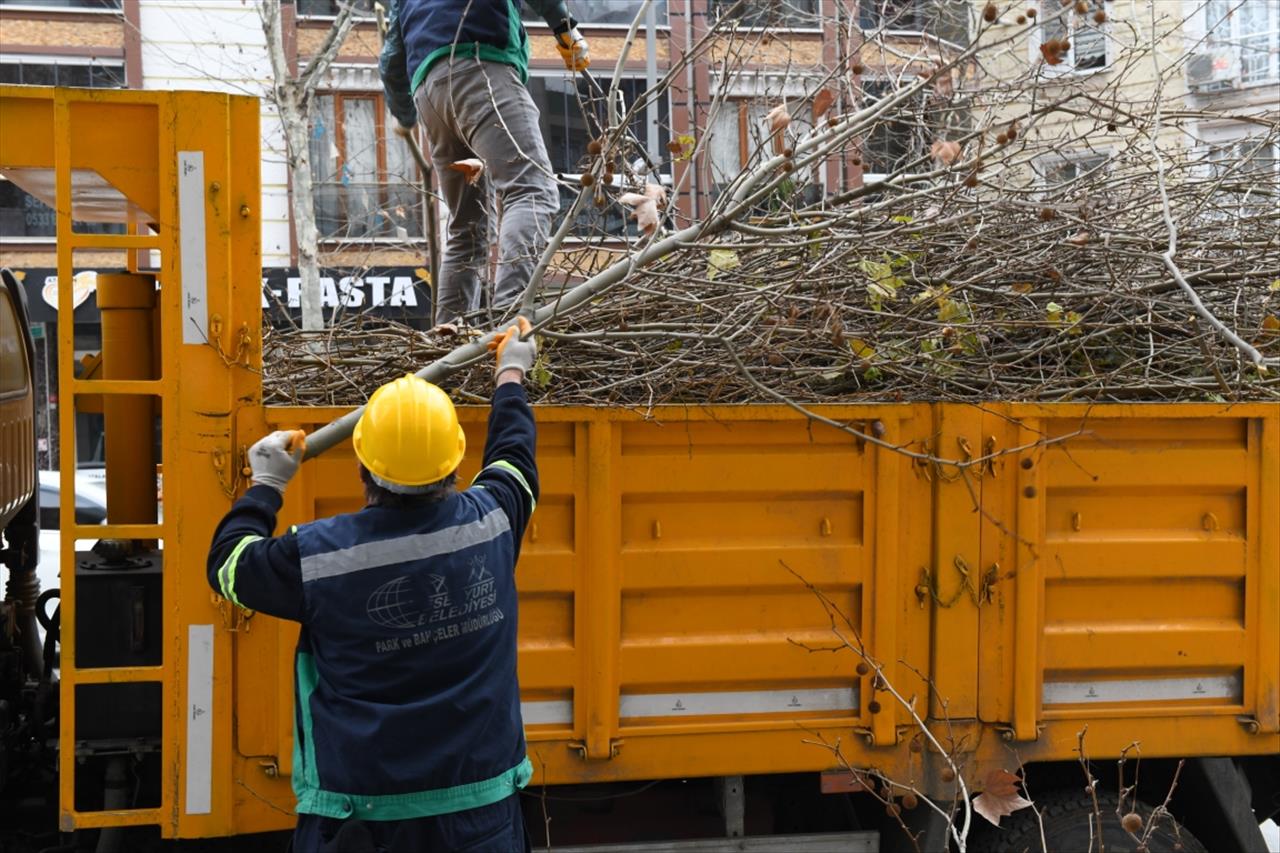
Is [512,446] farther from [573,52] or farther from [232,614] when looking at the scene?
[573,52]

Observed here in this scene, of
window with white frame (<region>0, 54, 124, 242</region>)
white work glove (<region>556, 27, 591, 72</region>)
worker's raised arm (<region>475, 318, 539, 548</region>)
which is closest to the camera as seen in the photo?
worker's raised arm (<region>475, 318, 539, 548</region>)

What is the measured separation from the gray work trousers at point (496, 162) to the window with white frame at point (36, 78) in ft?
55.5

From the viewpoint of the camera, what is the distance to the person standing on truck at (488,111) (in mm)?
4816

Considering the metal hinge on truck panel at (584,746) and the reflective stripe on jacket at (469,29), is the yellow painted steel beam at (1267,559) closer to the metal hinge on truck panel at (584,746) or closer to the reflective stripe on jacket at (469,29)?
the metal hinge on truck panel at (584,746)

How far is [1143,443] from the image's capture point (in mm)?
3668

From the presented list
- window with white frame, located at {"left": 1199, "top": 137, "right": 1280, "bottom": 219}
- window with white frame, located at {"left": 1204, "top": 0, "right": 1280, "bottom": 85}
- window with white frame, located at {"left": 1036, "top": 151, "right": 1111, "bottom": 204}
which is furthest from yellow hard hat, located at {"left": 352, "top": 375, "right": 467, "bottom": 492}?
window with white frame, located at {"left": 1204, "top": 0, "right": 1280, "bottom": 85}

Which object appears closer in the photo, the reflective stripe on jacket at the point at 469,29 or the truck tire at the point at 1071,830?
the truck tire at the point at 1071,830

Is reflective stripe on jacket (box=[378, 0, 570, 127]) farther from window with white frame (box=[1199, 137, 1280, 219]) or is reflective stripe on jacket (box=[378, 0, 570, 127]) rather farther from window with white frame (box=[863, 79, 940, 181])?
window with white frame (box=[1199, 137, 1280, 219])

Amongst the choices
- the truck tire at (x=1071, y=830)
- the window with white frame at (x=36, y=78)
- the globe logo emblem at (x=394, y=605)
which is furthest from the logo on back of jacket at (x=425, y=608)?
the window with white frame at (x=36, y=78)

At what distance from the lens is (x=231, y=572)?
2.76 metres

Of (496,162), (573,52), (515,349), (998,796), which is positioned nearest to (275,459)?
(515,349)

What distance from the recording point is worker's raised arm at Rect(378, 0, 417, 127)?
5434mm

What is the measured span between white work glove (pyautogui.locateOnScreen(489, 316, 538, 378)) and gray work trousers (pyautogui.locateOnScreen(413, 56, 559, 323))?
1286mm

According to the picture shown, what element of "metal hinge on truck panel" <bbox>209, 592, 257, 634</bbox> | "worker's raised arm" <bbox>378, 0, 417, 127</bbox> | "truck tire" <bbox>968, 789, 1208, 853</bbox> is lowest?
"truck tire" <bbox>968, 789, 1208, 853</bbox>
